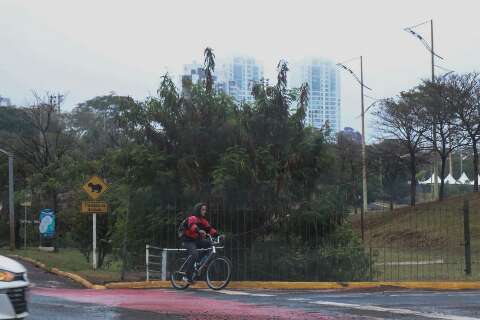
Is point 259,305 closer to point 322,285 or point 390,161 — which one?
point 322,285

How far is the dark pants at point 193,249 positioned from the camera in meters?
12.6

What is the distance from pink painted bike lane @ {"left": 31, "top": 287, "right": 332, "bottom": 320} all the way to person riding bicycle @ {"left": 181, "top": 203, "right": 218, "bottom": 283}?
833 mm

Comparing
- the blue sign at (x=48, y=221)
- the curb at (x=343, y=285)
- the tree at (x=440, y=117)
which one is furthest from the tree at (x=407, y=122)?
the curb at (x=343, y=285)

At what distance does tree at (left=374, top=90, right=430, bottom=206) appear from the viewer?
148 feet

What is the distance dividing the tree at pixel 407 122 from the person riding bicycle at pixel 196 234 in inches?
1352

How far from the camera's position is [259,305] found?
969 cm

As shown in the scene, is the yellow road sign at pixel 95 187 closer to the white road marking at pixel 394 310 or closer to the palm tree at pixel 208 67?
the palm tree at pixel 208 67

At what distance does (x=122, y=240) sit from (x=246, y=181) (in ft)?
13.3

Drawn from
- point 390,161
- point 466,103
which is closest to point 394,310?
point 466,103

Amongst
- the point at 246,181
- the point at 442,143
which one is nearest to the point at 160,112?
the point at 246,181

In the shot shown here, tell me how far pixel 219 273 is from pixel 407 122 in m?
35.5

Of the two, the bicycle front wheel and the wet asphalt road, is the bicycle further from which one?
the wet asphalt road

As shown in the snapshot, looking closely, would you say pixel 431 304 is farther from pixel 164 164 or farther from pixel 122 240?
pixel 122 240

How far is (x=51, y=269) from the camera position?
2181cm
